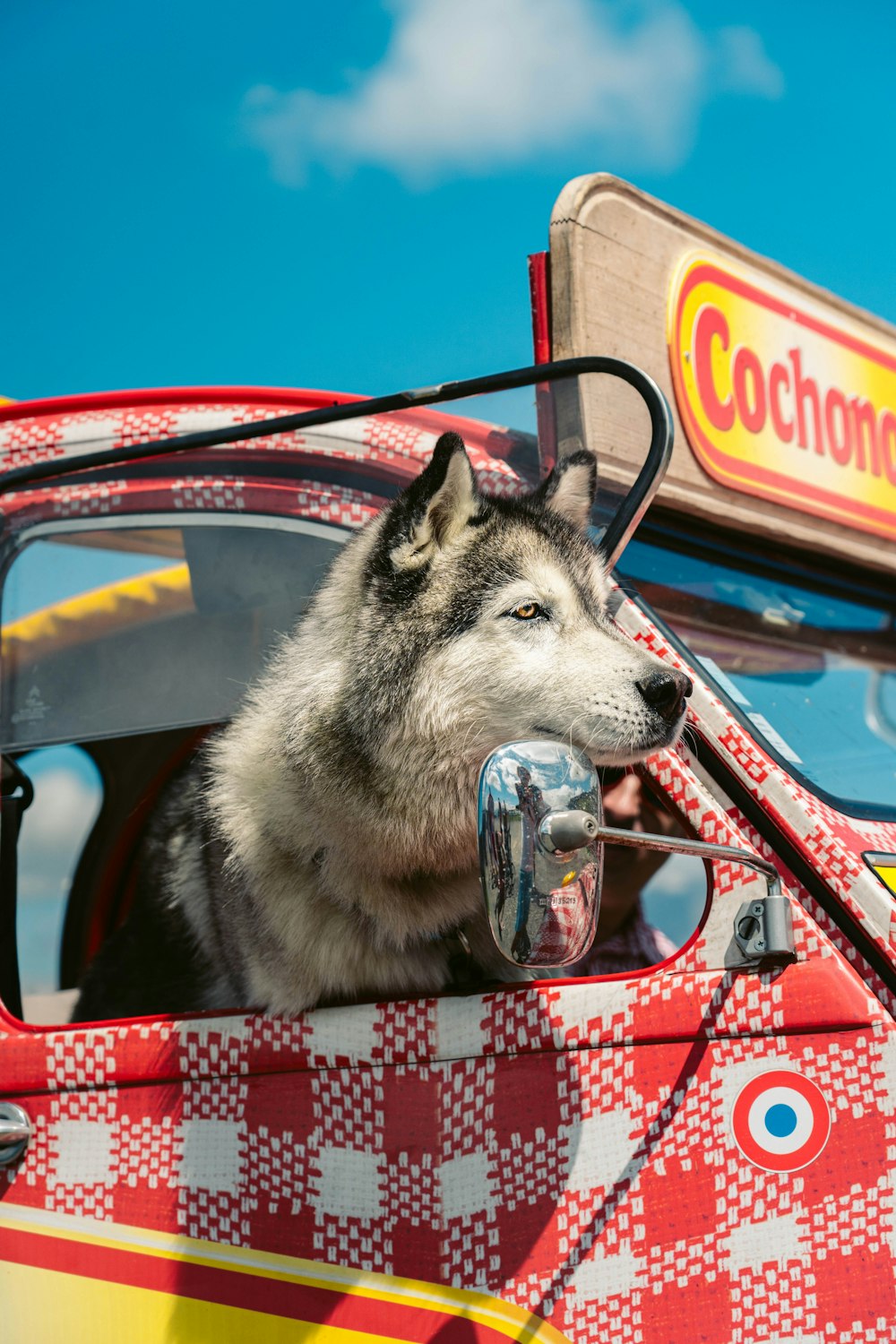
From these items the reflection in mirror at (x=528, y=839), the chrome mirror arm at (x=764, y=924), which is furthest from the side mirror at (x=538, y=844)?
the chrome mirror arm at (x=764, y=924)

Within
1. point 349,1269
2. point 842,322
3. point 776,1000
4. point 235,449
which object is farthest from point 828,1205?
point 842,322

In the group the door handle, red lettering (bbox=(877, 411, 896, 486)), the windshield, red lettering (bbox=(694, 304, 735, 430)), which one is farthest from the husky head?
red lettering (bbox=(877, 411, 896, 486))

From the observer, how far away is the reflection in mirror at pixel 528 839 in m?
1.34

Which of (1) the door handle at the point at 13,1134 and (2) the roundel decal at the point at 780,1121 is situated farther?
(1) the door handle at the point at 13,1134

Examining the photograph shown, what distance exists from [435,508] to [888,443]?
1.45m

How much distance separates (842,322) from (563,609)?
1.38m

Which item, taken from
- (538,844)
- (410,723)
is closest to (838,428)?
(410,723)

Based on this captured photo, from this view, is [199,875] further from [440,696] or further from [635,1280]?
[635,1280]

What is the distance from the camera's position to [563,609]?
2.13m

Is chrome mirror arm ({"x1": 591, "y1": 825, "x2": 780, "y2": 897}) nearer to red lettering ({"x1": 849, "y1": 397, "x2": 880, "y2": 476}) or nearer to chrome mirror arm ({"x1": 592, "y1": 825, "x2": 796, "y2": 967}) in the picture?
chrome mirror arm ({"x1": 592, "y1": 825, "x2": 796, "y2": 967})

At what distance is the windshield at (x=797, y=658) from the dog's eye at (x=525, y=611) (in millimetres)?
215

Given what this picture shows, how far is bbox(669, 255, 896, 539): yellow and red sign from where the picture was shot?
2.49m

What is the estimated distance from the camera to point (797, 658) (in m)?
2.84

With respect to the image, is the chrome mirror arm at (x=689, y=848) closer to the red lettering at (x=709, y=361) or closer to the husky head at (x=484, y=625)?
the husky head at (x=484, y=625)
